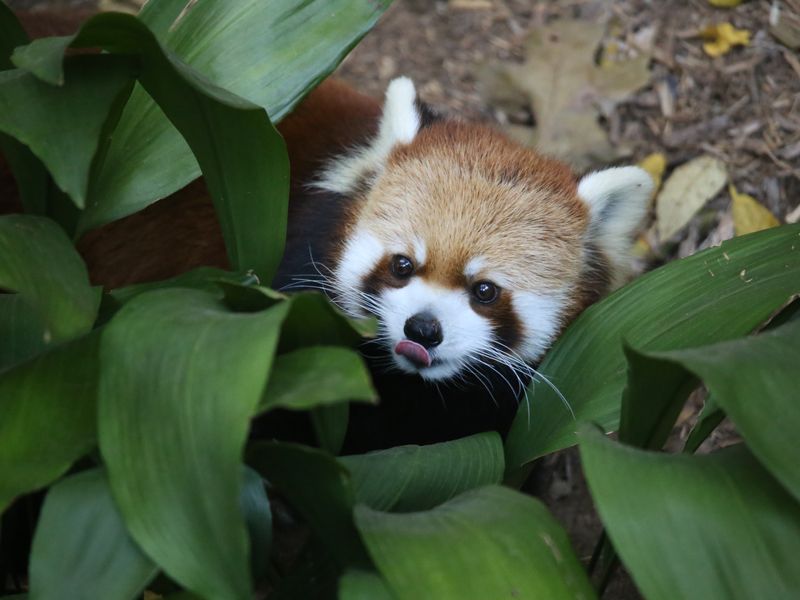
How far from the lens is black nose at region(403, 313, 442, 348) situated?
2383mm

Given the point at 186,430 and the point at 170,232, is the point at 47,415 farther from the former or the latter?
the point at 170,232

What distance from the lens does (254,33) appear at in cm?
226

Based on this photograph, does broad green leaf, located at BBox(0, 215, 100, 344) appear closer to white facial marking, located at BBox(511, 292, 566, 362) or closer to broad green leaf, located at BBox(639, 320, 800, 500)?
broad green leaf, located at BBox(639, 320, 800, 500)

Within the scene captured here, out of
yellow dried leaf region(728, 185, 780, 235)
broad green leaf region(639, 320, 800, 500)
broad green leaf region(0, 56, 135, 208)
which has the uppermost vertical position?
broad green leaf region(0, 56, 135, 208)

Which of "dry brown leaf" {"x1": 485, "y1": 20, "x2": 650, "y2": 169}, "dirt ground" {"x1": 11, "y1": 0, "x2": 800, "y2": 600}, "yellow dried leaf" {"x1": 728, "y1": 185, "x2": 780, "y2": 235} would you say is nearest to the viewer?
"yellow dried leaf" {"x1": 728, "y1": 185, "x2": 780, "y2": 235}

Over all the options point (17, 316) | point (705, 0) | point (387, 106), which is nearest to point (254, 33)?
point (387, 106)

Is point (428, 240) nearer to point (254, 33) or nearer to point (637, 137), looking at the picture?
point (254, 33)

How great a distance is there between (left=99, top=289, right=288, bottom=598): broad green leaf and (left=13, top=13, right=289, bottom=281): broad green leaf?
0.49 m

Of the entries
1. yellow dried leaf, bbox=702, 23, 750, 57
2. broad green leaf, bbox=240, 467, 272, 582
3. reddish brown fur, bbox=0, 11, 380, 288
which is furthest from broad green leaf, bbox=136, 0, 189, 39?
yellow dried leaf, bbox=702, 23, 750, 57

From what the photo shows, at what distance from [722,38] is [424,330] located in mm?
2298

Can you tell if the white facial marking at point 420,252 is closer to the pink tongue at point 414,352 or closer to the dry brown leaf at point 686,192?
the pink tongue at point 414,352

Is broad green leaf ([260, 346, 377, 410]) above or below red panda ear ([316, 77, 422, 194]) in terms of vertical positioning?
above

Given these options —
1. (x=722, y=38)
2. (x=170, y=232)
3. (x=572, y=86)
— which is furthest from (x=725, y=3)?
(x=170, y=232)

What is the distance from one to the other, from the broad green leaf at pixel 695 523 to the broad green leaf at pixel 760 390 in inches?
4.1
